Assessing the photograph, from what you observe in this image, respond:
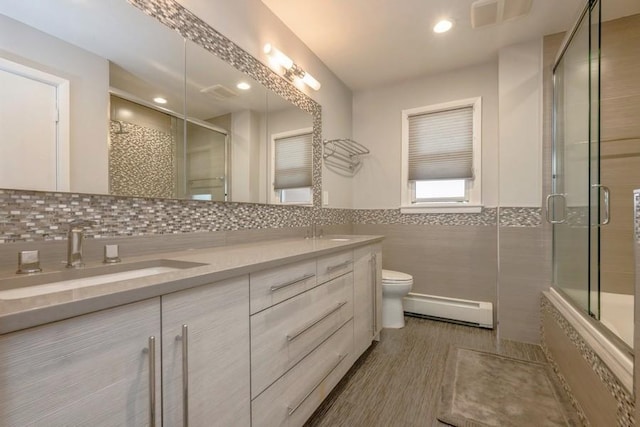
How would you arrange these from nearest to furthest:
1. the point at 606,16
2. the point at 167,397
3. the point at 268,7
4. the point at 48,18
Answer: the point at 167,397 → the point at 48,18 → the point at 268,7 → the point at 606,16

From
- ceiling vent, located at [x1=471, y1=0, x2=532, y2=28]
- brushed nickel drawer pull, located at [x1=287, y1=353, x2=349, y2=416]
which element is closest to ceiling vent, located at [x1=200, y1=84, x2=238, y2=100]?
brushed nickel drawer pull, located at [x1=287, y1=353, x2=349, y2=416]

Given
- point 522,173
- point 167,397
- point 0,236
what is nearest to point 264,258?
point 167,397

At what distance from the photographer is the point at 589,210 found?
5.65ft

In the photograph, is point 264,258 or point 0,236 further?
point 264,258

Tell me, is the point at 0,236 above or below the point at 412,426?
above

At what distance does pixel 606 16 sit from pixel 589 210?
159cm

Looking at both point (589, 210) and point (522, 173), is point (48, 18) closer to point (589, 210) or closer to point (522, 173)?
point (589, 210)

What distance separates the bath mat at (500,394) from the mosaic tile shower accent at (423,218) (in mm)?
1198

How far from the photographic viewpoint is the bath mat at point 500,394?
57.4 inches

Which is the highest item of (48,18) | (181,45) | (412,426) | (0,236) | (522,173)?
(181,45)

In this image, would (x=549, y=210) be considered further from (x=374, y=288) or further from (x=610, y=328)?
(x=374, y=288)

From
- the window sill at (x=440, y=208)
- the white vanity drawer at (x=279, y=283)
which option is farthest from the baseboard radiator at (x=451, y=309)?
the white vanity drawer at (x=279, y=283)

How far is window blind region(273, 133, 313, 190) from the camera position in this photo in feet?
7.06

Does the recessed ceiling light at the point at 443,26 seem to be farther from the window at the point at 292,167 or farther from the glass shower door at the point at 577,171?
the window at the point at 292,167
